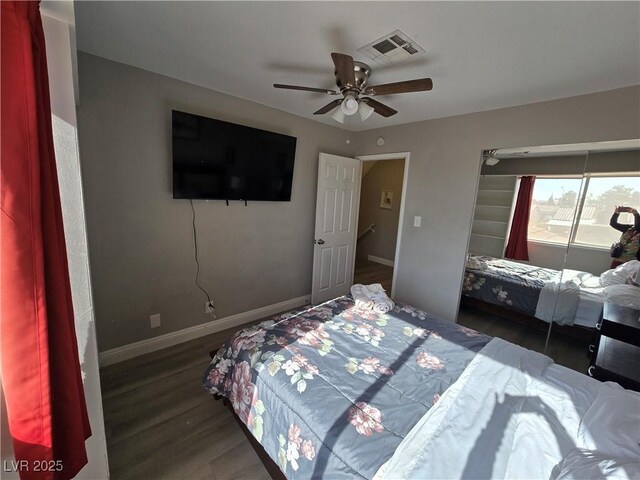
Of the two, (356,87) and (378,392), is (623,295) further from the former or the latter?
(356,87)

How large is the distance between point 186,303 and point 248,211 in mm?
A: 1100

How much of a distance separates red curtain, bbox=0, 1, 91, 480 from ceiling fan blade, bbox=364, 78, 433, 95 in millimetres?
1544

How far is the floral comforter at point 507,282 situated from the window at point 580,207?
34 cm

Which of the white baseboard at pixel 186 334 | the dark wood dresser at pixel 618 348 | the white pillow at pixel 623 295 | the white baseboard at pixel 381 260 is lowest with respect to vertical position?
the white baseboard at pixel 186 334

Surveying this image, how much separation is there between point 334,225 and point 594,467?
2.96 metres

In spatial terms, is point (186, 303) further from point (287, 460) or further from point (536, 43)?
point (536, 43)

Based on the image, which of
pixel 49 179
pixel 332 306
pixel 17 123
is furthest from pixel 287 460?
pixel 17 123

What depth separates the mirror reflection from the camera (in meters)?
2.08

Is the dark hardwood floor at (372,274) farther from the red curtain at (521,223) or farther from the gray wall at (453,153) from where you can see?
the red curtain at (521,223)

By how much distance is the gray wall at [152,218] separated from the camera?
1965 mm

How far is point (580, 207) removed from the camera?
7.45ft

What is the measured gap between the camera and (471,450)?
3.07 ft

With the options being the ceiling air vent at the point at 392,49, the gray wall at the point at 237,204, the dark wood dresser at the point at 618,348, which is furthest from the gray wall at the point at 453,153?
the ceiling air vent at the point at 392,49

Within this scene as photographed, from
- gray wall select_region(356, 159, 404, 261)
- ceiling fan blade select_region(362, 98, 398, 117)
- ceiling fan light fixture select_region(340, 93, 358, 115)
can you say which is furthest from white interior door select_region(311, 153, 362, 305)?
gray wall select_region(356, 159, 404, 261)
